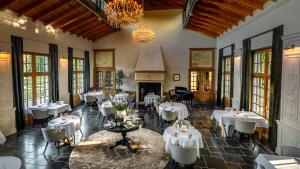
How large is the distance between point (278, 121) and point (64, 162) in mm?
5230

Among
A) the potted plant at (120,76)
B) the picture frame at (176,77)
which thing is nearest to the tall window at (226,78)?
the picture frame at (176,77)

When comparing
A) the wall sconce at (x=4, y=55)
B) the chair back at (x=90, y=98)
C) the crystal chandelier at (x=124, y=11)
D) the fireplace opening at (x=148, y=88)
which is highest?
the crystal chandelier at (x=124, y=11)

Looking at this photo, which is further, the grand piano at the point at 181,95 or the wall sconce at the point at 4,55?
the grand piano at the point at 181,95

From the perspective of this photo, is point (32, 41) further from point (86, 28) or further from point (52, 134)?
point (52, 134)

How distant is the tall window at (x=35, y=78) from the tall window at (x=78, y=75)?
252 cm

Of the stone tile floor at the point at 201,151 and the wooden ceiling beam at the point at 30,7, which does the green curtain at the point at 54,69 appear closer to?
the wooden ceiling beam at the point at 30,7

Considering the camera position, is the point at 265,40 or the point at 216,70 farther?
the point at 216,70

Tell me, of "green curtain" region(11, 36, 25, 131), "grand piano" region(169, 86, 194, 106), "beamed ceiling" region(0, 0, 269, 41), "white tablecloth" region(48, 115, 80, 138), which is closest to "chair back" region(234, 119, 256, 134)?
"beamed ceiling" region(0, 0, 269, 41)

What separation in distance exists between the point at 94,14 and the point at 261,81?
7.58m

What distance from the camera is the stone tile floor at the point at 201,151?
4469 millimetres

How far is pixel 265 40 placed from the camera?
230 inches

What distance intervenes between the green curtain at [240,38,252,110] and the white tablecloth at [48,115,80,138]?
5686mm

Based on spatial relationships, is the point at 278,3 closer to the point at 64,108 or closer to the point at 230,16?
the point at 230,16

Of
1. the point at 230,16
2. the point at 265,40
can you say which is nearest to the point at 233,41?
the point at 230,16
